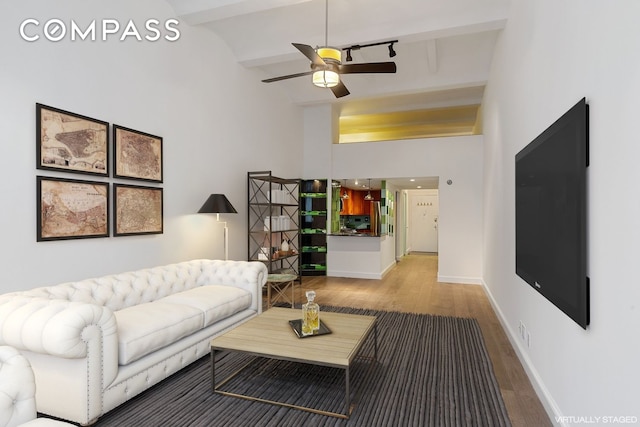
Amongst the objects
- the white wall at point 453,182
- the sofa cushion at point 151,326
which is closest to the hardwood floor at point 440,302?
the white wall at point 453,182

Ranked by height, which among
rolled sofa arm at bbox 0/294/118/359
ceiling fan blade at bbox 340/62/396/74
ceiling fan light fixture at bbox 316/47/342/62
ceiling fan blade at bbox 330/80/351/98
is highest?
ceiling fan light fixture at bbox 316/47/342/62

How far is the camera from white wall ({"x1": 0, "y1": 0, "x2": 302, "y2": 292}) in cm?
268

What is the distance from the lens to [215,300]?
11.1 ft

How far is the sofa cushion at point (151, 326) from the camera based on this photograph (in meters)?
2.42

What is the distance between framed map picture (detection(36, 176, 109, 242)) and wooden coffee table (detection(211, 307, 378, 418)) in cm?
163

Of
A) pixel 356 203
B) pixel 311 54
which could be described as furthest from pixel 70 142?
pixel 356 203

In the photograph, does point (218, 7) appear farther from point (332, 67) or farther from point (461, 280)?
point (461, 280)

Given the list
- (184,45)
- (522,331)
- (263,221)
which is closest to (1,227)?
(184,45)

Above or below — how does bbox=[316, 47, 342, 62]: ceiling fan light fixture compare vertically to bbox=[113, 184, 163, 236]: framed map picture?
above

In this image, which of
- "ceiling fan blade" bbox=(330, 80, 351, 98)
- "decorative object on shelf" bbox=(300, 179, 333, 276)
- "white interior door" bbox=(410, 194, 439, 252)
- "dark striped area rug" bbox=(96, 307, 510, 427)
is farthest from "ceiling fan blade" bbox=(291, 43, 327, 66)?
"white interior door" bbox=(410, 194, 439, 252)

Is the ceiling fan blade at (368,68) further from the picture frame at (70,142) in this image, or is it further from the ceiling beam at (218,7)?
the picture frame at (70,142)

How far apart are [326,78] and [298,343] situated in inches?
101

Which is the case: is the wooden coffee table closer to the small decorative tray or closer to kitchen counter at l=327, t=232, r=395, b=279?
the small decorative tray

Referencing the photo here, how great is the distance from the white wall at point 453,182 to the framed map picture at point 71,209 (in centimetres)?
527
